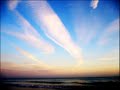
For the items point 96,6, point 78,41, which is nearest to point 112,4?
point 96,6

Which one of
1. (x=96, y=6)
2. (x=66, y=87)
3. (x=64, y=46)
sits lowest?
(x=66, y=87)

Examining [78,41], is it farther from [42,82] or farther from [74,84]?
[42,82]

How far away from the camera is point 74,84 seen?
1.58 m

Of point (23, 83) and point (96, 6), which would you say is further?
point (23, 83)

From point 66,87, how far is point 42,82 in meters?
0.23

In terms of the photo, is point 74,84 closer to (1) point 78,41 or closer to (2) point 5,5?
(1) point 78,41

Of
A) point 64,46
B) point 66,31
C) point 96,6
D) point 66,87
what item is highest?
point 96,6

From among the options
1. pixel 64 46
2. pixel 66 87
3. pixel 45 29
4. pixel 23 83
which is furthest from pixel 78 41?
pixel 23 83

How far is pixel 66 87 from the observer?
155 cm

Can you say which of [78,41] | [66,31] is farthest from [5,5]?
[78,41]

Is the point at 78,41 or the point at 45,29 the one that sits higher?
the point at 45,29

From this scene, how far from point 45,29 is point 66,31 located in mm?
200

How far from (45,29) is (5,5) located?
43cm

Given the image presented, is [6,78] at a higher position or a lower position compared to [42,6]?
lower
